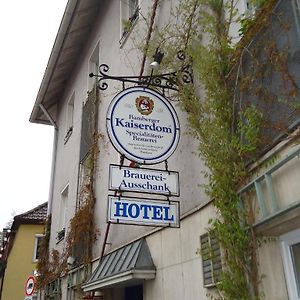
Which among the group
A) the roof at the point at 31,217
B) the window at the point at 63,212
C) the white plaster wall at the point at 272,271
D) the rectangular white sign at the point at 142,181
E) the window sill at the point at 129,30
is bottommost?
the white plaster wall at the point at 272,271

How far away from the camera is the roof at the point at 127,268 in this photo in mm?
5809

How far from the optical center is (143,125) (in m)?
5.09

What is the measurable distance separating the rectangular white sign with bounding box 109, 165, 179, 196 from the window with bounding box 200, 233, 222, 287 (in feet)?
2.26

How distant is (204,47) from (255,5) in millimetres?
943

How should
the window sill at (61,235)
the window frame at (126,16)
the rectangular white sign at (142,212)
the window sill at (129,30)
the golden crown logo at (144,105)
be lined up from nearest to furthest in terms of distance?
1. the rectangular white sign at (142,212)
2. the golden crown logo at (144,105)
3. the window sill at (129,30)
4. the window frame at (126,16)
5. the window sill at (61,235)

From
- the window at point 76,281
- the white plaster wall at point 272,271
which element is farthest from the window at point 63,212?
the white plaster wall at point 272,271

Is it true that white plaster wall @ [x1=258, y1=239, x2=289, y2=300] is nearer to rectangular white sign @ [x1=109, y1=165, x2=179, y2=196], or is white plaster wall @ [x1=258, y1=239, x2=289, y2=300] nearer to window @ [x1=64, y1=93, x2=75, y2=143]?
rectangular white sign @ [x1=109, y1=165, x2=179, y2=196]

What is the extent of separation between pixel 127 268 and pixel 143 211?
4.62 feet

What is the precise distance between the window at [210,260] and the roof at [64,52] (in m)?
8.46

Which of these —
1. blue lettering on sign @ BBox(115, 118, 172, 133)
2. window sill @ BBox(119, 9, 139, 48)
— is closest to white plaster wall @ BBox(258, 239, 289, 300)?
blue lettering on sign @ BBox(115, 118, 172, 133)

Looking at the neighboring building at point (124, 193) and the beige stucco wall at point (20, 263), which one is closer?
the neighboring building at point (124, 193)

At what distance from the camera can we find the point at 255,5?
4.38m

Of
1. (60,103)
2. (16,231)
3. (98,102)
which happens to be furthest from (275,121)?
(16,231)

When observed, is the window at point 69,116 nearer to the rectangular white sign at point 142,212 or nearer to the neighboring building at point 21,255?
the rectangular white sign at point 142,212
